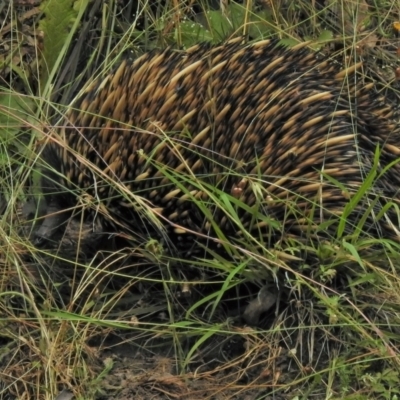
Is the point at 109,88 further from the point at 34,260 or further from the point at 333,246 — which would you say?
the point at 333,246

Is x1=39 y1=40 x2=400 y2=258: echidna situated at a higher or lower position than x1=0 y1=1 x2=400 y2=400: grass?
higher

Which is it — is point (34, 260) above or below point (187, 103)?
below

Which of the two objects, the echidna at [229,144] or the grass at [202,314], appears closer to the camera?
the grass at [202,314]

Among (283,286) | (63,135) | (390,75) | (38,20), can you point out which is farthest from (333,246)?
(38,20)

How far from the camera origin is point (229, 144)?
8.13 ft

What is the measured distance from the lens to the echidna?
93.7 inches

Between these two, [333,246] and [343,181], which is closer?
[333,246]

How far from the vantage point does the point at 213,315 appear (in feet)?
7.88

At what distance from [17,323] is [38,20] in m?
1.14

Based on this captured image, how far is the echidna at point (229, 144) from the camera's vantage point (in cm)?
238

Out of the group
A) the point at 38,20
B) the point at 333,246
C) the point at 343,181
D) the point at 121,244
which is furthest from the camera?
the point at 38,20

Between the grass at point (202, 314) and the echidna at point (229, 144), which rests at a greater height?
the echidna at point (229, 144)

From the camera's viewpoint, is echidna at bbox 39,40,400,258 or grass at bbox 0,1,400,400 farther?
echidna at bbox 39,40,400,258

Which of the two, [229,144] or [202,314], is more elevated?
[229,144]
